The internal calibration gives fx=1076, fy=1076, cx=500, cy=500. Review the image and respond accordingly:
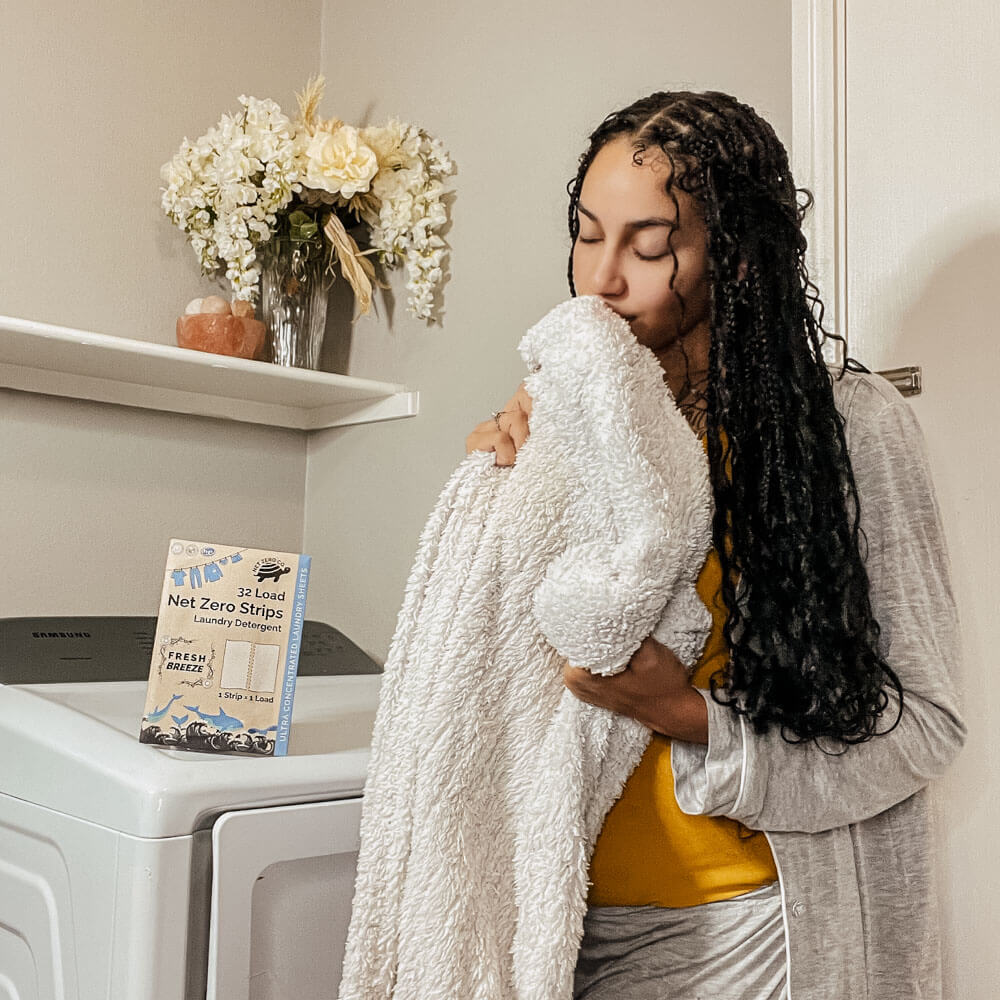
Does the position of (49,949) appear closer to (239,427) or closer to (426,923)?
(426,923)

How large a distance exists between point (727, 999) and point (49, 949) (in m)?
0.60

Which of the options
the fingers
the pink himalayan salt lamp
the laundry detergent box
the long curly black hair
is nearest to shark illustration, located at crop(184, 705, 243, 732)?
the laundry detergent box

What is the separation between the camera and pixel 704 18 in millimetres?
1276

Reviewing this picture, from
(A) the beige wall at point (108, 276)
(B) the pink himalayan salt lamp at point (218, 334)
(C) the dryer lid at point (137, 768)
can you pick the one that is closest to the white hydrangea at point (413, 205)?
(B) the pink himalayan salt lamp at point (218, 334)

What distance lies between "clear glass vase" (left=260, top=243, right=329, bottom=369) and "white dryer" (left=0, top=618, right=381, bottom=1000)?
2.37 ft

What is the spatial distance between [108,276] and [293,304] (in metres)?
0.28

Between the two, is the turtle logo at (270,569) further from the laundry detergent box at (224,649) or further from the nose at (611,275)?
the nose at (611,275)

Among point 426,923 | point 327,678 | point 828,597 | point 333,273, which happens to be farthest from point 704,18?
point 426,923

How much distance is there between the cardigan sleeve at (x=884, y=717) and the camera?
714 millimetres

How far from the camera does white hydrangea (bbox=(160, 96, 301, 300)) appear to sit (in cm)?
153

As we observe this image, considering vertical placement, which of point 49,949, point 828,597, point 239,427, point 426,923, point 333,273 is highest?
point 333,273

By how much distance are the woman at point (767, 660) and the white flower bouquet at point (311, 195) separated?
842 millimetres

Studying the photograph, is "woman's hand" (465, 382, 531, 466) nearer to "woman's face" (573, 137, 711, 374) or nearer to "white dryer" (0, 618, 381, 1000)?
"woman's face" (573, 137, 711, 374)

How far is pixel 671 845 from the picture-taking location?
747 mm
